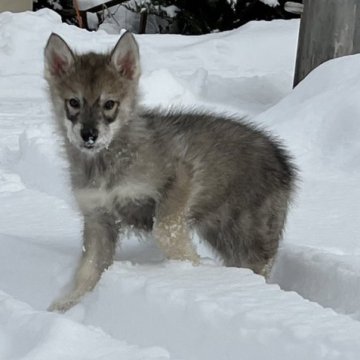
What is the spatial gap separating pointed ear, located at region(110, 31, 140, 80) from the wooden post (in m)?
3.68

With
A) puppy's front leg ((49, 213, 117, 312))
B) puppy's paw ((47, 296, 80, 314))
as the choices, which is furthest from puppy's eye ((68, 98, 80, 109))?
puppy's paw ((47, 296, 80, 314))

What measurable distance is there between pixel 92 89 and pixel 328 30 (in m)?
4.02

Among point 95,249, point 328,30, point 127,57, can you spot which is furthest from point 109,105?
point 328,30

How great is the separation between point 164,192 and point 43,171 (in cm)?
194

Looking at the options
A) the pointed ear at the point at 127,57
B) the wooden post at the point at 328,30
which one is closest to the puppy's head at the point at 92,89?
the pointed ear at the point at 127,57

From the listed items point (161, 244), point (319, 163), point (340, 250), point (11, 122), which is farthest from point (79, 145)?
point (11, 122)

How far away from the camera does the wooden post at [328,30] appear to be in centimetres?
771

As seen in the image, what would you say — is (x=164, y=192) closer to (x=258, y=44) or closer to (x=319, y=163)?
(x=319, y=163)

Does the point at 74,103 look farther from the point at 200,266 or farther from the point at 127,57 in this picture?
the point at 200,266

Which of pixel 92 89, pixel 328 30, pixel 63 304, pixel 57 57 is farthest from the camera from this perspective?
pixel 328 30

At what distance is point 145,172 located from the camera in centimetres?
426

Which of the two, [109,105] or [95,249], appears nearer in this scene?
[109,105]

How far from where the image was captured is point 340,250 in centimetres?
476

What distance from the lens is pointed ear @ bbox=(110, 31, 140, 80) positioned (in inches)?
171
